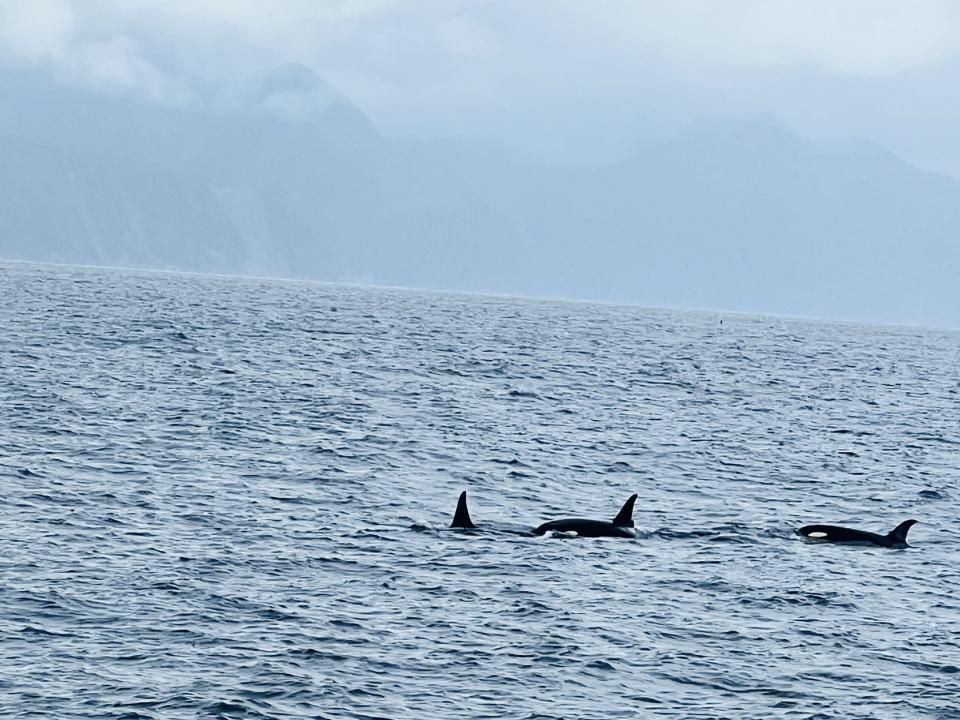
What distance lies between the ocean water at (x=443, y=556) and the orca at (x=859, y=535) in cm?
75

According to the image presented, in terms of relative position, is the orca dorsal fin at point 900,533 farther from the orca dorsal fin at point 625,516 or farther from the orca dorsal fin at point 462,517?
the orca dorsal fin at point 462,517

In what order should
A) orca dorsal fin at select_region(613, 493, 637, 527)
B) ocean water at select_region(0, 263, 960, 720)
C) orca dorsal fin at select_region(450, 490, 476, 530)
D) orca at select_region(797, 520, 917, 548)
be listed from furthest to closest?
1. orca at select_region(797, 520, 917, 548)
2. orca dorsal fin at select_region(613, 493, 637, 527)
3. orca dorsal fin at select_region(450, 490, 476, 530)
4. ocean water at select_region(0, 263, 960, 720)

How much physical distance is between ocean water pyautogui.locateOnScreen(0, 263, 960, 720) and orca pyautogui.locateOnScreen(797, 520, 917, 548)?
0.75 metres

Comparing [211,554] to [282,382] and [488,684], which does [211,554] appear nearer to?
[488,684]

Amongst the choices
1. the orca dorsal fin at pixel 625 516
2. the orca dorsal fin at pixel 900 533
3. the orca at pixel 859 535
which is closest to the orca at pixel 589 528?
the orca dorsal fin at pixel 625 516

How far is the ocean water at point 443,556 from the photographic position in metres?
22.0

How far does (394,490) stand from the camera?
39.2 m

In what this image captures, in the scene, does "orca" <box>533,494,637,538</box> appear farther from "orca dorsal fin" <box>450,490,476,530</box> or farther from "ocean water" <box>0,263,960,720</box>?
"orca dorsal fin" <box>450,490,476,530</box>

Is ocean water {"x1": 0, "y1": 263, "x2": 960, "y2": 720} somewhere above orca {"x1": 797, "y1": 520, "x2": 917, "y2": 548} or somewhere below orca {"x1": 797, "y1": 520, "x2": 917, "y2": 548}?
below

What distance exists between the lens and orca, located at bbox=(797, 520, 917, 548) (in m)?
34.7

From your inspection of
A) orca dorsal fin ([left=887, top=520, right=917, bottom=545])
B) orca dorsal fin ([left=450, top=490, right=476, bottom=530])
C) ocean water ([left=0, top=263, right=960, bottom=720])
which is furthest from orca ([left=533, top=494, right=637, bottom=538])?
orca dorsal fin ([left=887, top=520, right=917, bottom=545])

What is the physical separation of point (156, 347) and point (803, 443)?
3875cm

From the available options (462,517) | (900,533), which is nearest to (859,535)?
(900,533)

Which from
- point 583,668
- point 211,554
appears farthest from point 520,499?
point 583,668
